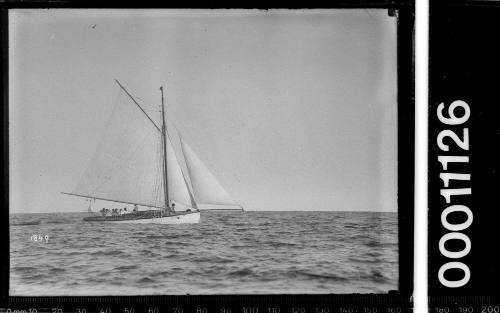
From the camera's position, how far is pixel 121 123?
1305mm

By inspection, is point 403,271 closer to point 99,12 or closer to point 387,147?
point 387,147

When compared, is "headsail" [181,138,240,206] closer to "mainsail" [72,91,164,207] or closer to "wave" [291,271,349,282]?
"mainsail" [72,91,164,207]

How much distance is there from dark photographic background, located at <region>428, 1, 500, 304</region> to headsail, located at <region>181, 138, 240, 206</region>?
0.43 metres

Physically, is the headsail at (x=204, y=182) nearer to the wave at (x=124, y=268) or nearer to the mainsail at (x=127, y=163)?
the mainsail at (x=127, y=163)

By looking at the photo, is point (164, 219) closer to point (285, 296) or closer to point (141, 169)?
point (141, 169)

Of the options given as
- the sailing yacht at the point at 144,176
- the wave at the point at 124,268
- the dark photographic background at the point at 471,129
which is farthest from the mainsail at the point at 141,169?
the dark photographic background at the point at 471,129

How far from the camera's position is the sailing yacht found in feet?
4.20

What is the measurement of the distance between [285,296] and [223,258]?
0.49 feet

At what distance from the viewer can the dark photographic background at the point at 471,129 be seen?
1.23 metres

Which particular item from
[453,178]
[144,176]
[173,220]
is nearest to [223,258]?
[173,220]

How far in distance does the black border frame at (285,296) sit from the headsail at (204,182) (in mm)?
203

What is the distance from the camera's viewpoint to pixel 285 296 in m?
1.25

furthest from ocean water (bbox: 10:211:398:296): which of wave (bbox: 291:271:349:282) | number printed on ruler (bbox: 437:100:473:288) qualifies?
number printed on ruler (bbox: 437:100:473:288)

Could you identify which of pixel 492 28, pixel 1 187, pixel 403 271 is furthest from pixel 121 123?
pixel 492 28
